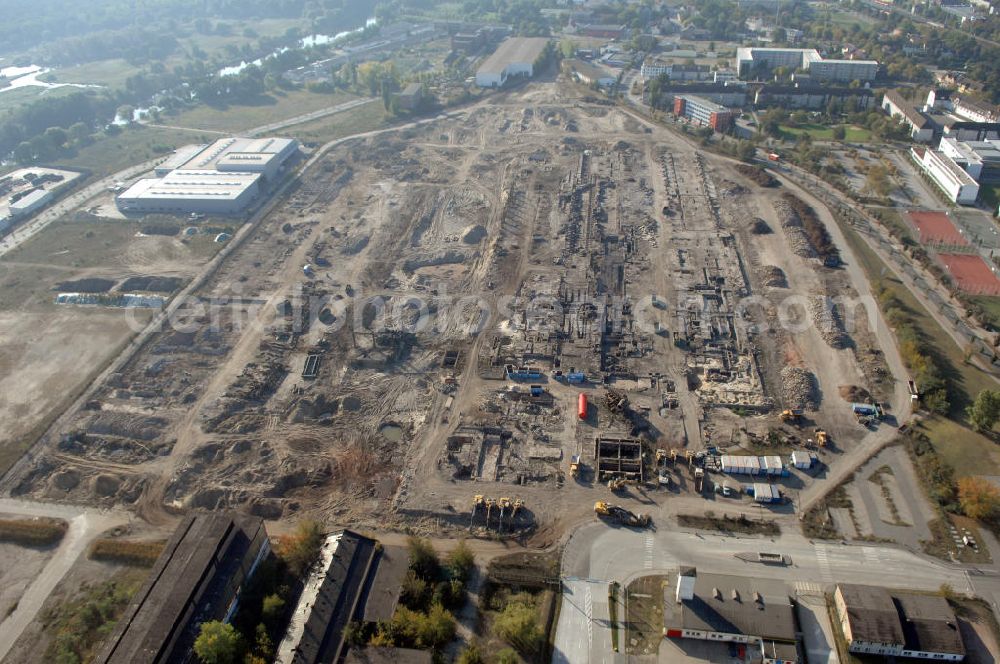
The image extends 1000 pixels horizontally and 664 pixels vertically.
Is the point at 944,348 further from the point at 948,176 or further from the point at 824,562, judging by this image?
the point at 948,176

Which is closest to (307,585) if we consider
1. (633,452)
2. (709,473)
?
(633,452)

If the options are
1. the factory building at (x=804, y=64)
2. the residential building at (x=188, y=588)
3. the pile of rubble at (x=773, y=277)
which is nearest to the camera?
the residential building at (x=188, y=588)

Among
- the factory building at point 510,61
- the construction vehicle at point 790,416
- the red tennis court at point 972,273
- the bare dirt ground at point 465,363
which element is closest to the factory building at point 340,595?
the bare dirt ground at point 465,363

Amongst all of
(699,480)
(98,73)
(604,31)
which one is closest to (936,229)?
(699,480)

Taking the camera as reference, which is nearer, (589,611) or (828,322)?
(589,611)

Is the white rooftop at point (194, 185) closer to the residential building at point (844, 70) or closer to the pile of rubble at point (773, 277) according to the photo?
the pile of rubble at point (773, 277)

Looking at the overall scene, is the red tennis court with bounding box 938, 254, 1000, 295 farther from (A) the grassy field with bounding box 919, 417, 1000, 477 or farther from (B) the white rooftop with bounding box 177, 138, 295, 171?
(B) the white rooftop with bounding box 177, 138, 295, 171

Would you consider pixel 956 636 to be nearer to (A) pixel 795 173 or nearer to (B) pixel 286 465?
(B) pixel 286 465
